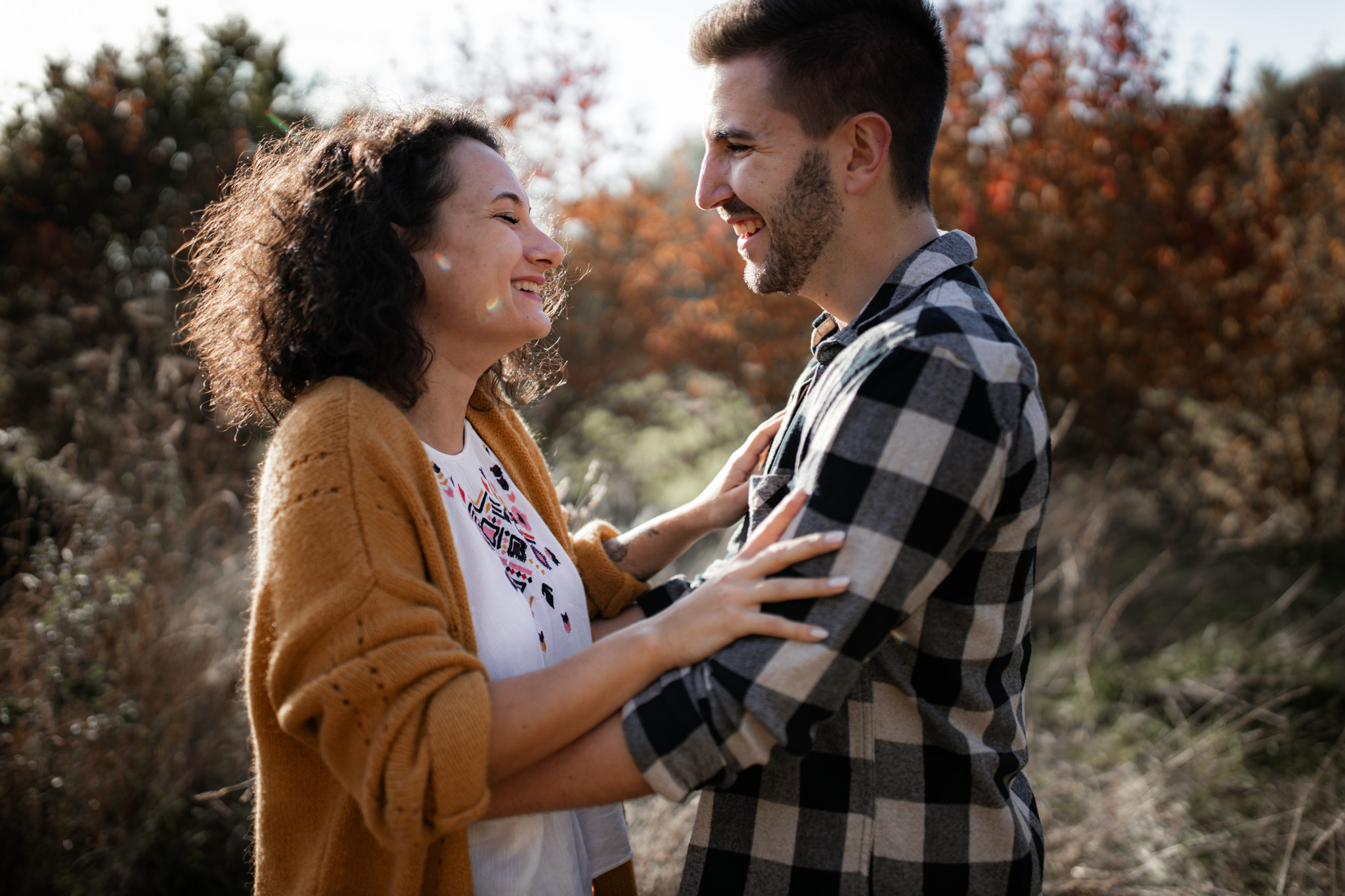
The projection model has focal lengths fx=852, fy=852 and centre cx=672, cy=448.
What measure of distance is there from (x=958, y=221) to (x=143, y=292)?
560 cm

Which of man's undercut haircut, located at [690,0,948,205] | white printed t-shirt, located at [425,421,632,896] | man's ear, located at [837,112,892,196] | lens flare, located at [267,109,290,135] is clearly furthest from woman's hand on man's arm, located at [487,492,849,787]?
lens flare, located at [267,109,290,135]

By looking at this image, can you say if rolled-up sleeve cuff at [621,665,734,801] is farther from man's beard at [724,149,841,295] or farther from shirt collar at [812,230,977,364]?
man's beard at [724,149,841,295]

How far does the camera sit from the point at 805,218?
1.78 metres

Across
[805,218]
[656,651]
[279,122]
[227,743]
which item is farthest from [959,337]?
[227,743]

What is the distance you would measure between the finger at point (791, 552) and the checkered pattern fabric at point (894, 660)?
0.06ft

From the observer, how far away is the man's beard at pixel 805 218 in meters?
1.77

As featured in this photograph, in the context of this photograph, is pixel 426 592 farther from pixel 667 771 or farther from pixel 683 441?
pixel 683 441

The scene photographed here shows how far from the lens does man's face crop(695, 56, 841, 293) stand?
1771mm

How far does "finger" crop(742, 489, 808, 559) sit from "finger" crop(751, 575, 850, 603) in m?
0.09

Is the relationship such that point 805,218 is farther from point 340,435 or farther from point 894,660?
point 340,435

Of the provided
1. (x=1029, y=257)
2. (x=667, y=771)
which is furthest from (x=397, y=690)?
(x=1029, y=257)

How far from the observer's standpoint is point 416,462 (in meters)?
1.54

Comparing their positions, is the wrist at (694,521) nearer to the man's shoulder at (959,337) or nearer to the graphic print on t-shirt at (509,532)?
the graphic print on t-shirt at (509,532)

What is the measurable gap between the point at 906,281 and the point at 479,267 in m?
0.87
